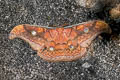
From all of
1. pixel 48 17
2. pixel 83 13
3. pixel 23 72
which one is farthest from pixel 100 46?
pixel 23 72


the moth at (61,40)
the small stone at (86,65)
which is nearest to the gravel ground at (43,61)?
the small stone at (86,65)

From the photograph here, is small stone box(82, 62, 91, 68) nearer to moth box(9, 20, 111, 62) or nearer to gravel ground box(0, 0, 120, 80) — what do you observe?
gravel ground box(0, 0, 120, 80)

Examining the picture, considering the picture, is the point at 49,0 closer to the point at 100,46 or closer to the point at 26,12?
the point at 26,12

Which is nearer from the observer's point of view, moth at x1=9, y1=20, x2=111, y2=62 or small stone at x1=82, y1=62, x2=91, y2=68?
moth at x1=9, y1=20, x2=111, y2=62

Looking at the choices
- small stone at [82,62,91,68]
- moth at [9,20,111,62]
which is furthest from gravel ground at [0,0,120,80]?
moth at [9,20,111,62]

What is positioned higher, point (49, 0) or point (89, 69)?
point (49, 0)

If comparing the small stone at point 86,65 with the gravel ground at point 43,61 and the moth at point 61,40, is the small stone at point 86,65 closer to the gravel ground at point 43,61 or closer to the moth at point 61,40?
the gravel ground at point 43,61

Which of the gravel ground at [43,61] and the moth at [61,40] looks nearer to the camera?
the moth at [61,40]

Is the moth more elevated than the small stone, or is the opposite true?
the moth
